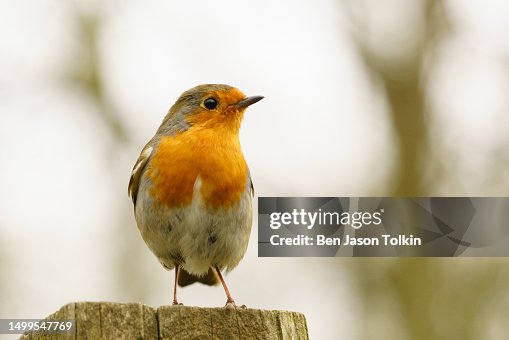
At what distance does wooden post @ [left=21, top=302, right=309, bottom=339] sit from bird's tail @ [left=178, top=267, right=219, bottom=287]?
2.27m

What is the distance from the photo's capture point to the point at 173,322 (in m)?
3.48

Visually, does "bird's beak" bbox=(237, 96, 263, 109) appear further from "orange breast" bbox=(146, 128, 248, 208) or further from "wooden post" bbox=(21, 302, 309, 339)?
"wooden post" bbox=(21, 302, 309, 339)

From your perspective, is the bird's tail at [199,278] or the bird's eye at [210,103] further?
the bird's tail at [199,278]

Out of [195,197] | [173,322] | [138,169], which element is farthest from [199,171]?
[173,322]

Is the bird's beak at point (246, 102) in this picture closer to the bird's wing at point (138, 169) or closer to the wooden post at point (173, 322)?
the bird's wing at point (138, 169)

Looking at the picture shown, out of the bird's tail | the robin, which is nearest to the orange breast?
the robin

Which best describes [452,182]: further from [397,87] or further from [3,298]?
[3,298]

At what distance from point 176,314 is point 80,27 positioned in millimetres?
7760

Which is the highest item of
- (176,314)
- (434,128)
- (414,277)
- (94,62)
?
(94,62)

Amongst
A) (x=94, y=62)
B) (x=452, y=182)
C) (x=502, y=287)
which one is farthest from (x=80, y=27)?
(x=502, y=287)

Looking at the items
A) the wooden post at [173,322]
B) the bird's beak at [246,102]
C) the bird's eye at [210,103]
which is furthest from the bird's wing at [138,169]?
the wooden post at [173,322]

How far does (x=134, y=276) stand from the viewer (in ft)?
31.6

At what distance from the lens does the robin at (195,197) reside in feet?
16.7

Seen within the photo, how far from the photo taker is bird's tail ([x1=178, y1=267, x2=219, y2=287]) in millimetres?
5941
